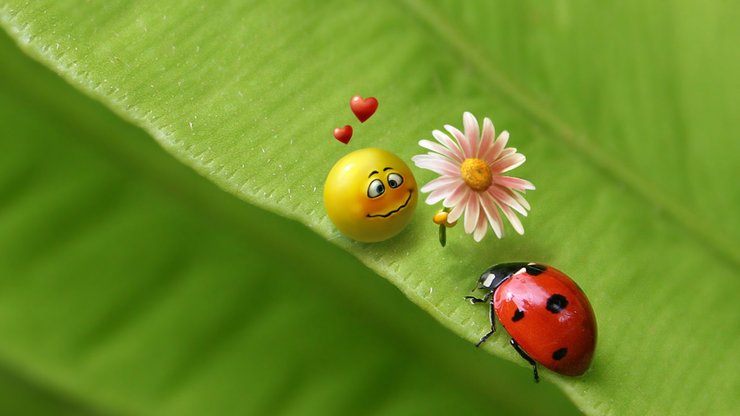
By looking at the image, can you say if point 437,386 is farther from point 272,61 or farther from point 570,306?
point 272,61

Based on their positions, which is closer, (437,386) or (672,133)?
(437,386)

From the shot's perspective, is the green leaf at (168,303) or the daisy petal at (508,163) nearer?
the green leaf at (168,303)

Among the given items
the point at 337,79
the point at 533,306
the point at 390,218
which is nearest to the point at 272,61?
the point at 337,79

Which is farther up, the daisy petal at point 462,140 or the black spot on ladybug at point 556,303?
the daisy petal at point 462,140

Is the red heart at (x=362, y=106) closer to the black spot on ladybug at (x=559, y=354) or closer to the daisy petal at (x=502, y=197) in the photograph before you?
the daisy petal at (x=502, y=197)

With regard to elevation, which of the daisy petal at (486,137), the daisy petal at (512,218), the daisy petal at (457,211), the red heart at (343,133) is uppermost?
the red heart at (343,133)

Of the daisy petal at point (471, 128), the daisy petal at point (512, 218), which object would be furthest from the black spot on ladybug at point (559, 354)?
the daisy petal at point (471, 128)
